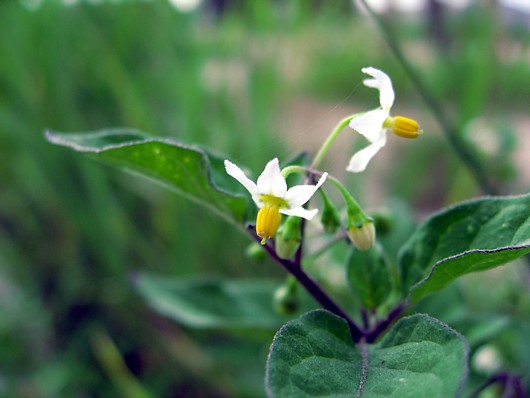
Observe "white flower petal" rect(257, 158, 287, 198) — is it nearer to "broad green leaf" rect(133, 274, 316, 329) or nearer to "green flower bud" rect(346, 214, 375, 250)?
"green flower bud" rect(346, 214, 375, 250)

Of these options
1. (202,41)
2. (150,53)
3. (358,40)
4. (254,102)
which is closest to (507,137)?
(254,102)

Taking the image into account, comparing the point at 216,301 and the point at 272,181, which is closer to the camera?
the point at 272,181

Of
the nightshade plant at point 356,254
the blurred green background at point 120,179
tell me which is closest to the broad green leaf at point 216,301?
the nightshade plant at point 356,254

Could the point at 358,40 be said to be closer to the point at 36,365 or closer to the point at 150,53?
the point at 150,53

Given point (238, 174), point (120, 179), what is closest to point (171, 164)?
point (238, 174)

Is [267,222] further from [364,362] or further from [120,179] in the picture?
[120,179]

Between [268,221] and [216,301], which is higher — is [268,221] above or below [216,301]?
above

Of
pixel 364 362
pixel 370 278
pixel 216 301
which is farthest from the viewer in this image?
pixel 216 301

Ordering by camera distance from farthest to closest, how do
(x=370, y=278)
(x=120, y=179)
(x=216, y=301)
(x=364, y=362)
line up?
(x=120, y=179), (x=216, y=301), (x=370, y=278), (x=364, y=362)
